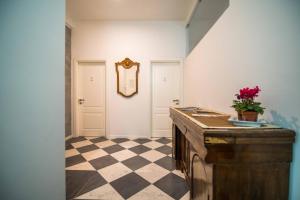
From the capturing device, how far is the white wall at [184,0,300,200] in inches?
32.8

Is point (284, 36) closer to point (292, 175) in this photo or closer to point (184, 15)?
point (292, 175)

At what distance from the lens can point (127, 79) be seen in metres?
3.61

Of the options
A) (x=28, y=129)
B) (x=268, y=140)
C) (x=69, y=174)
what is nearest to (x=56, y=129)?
(x=28, y=129)

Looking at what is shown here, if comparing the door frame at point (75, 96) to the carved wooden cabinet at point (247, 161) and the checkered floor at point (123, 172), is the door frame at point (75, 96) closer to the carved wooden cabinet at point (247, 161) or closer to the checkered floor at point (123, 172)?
the checkered floor at point (123, 172)

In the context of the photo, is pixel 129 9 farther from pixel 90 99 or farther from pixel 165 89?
pixel 90 99

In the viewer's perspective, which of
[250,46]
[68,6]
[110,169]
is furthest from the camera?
[68,6]

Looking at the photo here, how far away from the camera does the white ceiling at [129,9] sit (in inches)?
114

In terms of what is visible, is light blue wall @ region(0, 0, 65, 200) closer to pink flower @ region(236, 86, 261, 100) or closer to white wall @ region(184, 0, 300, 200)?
pink flower @ region(236, 86, 261, 100)

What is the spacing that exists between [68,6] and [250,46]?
348 cm

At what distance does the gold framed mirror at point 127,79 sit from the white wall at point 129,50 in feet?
0.36

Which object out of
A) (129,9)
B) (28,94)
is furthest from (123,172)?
(129,9)

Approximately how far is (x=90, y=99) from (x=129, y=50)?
1629 mm

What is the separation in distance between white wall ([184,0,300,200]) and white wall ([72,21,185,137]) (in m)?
1.99

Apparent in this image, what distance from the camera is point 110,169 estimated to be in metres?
2.10
